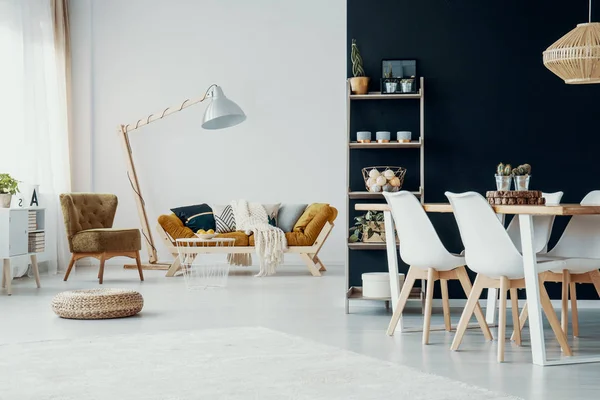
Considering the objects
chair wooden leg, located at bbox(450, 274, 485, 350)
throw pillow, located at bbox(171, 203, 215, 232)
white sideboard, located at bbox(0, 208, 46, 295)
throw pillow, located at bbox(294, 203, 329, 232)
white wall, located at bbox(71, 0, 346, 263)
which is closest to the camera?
chair wooden leg, located at bbox(450, 274, 485, 350)

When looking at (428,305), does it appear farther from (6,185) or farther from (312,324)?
(6,185)

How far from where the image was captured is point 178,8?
10.1 m

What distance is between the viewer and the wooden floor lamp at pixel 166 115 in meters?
8.62

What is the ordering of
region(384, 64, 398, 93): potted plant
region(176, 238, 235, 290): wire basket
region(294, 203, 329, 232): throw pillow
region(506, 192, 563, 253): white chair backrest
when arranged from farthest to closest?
region(294, 203, 329, 232): throw pillow → region(176, 238, 235, 290): wire basket → region(384, 64, 398, 93): potted plant → region(506, 192, 563, 253): white chair backrest

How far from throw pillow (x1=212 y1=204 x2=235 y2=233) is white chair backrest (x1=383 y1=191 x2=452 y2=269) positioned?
466cm

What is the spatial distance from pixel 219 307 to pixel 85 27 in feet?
17.0

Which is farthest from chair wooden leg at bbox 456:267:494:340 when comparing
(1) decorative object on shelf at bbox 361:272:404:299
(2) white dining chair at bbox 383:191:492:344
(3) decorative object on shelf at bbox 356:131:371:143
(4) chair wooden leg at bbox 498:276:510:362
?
(3) decorative object on shelf at bbox 356:131:371:143

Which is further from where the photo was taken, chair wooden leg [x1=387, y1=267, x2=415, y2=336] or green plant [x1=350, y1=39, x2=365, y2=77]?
green plant [x1=350, y1=39, x2=365, y2=77]

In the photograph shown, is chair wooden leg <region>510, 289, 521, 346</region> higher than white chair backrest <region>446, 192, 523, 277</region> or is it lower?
lower

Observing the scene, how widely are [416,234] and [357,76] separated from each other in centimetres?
187

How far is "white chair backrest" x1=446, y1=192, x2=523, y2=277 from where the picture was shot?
160 inches

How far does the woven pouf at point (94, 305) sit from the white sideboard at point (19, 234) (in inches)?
56.5

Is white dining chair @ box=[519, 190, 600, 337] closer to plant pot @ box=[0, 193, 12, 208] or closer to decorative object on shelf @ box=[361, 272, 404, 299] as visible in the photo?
decorative object on shelf @ box=[361, 272, 404, 299]

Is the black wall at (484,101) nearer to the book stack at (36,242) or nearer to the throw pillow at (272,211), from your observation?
the book stack at (36,242)
